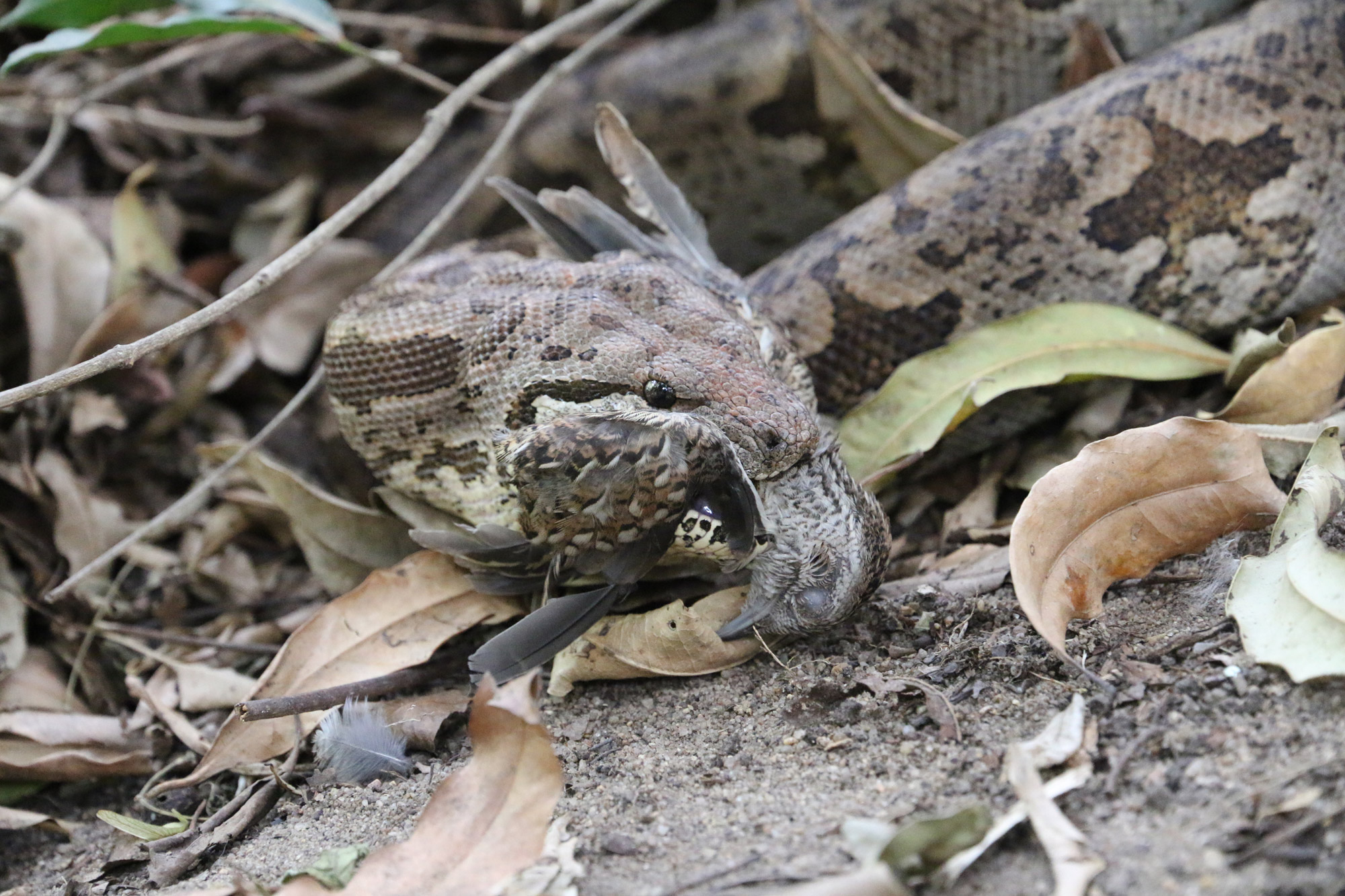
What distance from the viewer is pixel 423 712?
8.45 feet

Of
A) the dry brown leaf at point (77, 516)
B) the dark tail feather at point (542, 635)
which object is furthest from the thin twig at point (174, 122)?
the dark tail feather at point (542, 635)

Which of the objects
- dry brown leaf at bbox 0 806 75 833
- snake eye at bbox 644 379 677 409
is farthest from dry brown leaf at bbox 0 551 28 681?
snake eye at bbox 644 379 677 409

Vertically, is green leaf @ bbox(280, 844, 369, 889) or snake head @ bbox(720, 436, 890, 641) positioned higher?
snake head @ bbox(720, 436, 890, 641)

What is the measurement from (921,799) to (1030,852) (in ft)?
0.72

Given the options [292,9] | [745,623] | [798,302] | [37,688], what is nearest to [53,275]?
[292,9]

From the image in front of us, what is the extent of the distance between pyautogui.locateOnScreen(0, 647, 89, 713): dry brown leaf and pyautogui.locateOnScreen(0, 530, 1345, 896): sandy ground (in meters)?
0.49

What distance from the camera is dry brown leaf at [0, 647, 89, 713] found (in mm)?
3029

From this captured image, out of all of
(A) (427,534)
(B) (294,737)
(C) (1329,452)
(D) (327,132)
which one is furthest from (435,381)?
(D) (327,132)

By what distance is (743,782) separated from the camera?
6.80 ft

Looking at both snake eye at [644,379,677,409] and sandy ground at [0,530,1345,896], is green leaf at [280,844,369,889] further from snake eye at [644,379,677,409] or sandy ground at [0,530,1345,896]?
snake eye at [644,379,677,409]

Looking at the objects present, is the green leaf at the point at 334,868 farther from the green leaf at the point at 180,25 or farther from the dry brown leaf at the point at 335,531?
the green leaf at the point at 180,25

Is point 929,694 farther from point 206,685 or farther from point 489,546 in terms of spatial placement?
point 206,685

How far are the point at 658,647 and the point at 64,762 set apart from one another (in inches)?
62.2

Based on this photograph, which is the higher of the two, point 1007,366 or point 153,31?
point 153,31
